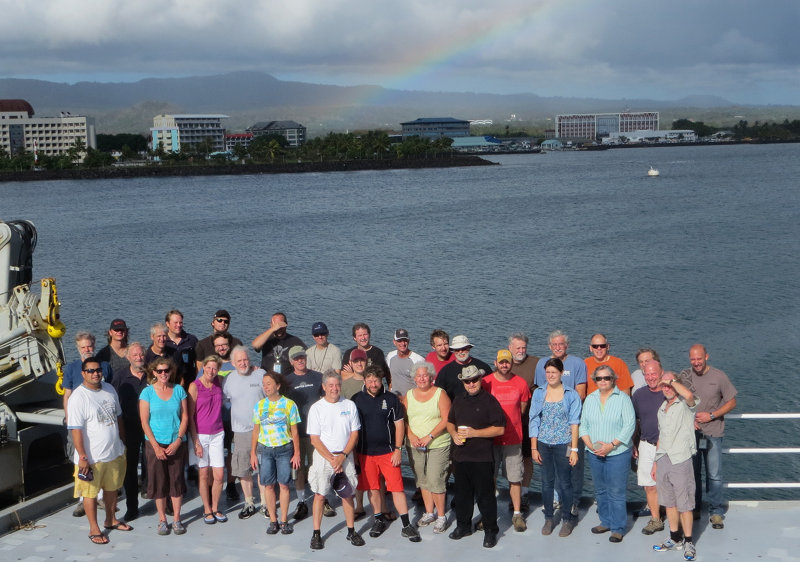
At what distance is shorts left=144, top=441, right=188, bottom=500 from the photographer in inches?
334

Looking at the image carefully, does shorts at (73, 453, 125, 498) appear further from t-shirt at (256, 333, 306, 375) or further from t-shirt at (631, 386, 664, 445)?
t-shirt at (631, 386, 664, 445)

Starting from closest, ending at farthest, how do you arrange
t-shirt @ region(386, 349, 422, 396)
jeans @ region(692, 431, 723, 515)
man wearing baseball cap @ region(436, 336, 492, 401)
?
jeans @ region(692, 431, 723, 515)
man wearing baseball cap @ region(436, 336, 492, 401)
t-shirt @ region(386, 349, 422, 396)

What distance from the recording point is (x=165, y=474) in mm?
8555

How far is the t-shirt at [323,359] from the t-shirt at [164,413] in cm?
171

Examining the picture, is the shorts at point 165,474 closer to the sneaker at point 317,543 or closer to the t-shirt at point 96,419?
the t-shirt at point 96,419

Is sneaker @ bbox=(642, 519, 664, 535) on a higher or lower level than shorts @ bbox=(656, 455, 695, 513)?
lower

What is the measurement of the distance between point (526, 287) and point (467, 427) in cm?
3469

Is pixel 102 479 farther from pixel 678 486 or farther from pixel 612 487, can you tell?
pixel 678 486

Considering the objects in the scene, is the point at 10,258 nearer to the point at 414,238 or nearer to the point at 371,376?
the point at 371,376

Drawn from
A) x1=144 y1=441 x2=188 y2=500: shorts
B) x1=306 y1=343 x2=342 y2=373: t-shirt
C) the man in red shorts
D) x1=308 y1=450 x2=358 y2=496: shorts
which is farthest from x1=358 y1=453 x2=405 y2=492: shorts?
x1=144 y1=441 x2=188 y2=500: shorts

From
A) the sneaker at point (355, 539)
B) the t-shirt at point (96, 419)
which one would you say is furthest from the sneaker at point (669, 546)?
the t-shirt at point (96, 419)

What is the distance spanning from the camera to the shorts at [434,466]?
27.6ft

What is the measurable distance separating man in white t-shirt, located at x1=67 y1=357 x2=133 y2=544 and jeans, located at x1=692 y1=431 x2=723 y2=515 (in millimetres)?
5283

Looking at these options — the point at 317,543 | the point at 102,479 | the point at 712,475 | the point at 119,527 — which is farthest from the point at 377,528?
the point at 712,475
